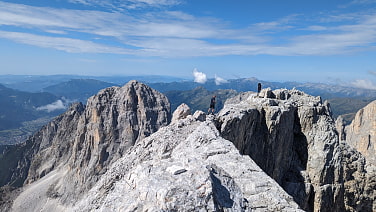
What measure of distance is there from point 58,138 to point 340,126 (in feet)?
493

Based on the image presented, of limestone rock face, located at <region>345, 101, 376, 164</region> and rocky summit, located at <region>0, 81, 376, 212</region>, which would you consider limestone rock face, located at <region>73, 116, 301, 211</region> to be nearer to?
rocky summit, located at <region>0, 81, 376, 212</region>

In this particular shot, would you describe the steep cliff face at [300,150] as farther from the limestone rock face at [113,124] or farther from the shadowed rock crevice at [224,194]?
the limestone rock face at [113,124]

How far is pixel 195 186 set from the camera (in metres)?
10.6

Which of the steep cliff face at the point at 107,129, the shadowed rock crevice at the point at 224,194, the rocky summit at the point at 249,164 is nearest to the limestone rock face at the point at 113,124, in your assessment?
the steep cliff face at the point at 107,129

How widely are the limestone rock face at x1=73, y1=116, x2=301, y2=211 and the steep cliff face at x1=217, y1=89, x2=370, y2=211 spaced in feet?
46.2

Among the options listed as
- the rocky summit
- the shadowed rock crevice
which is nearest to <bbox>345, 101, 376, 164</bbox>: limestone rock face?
the rocky summit

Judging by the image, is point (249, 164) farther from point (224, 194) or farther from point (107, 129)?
point (107, 129)

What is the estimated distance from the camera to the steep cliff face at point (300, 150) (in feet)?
108

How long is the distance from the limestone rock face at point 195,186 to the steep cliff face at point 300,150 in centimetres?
1409

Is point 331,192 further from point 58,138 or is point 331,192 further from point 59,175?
point 58,138

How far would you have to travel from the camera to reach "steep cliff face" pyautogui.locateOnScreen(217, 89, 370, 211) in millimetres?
32875

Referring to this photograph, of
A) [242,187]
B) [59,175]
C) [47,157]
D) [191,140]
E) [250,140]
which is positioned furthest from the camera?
[47,157]

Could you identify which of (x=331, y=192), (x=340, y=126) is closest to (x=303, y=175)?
(x=331, y=192)

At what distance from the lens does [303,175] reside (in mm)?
35125
